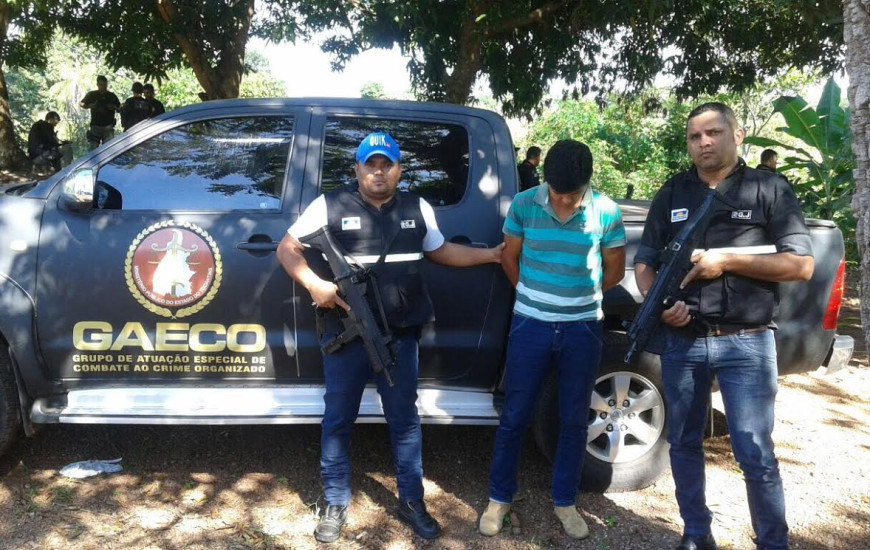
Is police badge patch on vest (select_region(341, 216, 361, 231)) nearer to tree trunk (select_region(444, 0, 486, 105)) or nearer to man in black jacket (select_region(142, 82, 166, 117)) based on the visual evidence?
tree trunk (select_region(444, 0, 486, 105))

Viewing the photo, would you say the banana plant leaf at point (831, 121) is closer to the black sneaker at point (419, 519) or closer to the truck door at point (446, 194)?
the truck door at point (446, 194)

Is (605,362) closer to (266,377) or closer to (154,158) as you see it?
(266,377)

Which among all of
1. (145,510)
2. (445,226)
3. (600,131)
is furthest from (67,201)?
(600,131)

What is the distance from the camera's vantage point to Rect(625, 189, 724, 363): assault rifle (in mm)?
2551

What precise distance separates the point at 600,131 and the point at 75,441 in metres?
14.1

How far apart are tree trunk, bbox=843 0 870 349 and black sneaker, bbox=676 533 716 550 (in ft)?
4.20

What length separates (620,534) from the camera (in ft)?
10.4

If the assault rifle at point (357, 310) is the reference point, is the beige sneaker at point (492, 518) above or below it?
below

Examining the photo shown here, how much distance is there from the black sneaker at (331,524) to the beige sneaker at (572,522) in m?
0.94

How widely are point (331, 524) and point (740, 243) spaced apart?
1.98 m

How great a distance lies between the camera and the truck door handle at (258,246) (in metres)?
3.27

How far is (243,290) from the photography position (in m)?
3.28

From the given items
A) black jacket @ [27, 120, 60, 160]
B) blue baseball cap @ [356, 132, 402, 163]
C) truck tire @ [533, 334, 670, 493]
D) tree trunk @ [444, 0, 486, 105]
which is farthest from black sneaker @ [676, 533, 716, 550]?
black jacket @ [27, 120, 60, 160]

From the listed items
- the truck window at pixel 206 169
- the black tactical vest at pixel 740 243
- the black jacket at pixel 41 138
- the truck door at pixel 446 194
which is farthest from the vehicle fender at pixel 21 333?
the black jacket at pixel 41 138
